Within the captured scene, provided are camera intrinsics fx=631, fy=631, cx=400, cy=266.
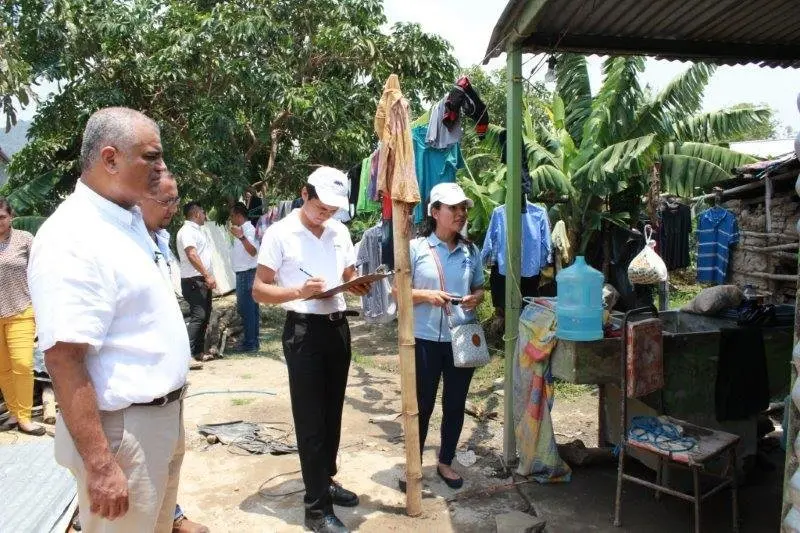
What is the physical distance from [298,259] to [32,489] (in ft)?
7.70

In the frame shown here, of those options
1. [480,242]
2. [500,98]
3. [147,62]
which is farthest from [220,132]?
[500,98]

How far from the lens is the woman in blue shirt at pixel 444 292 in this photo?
405 cm

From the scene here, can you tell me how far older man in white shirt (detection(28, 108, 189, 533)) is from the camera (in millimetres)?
1877

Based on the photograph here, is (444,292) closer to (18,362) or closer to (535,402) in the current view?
(535,402)

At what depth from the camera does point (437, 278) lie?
161 inches

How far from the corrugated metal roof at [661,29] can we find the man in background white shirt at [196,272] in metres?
4.57

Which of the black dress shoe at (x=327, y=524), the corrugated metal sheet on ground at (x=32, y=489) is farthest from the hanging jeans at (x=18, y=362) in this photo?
the black dress shoe at (x=327, y=524)

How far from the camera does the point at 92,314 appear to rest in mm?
1885

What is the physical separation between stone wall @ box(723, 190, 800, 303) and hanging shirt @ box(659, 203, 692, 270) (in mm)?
1071

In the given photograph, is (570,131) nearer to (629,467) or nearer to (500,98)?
(629,467)

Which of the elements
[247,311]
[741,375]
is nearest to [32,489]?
[741,375]

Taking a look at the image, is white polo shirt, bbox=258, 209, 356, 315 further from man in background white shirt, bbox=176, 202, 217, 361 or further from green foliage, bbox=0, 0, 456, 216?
green foliage, bbox=0, 0, 456, 216

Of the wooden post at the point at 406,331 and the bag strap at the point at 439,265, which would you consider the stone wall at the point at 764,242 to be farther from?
the wooden post at the point at 406,331

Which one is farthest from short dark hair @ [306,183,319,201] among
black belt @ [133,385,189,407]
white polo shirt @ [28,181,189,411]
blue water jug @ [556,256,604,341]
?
blue water jug @ [556,256,604,341]
